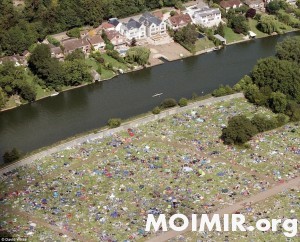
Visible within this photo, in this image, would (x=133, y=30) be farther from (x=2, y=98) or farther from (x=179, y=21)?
(x=2, y=98)

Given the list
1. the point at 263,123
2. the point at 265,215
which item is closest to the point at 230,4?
the point at 263,123

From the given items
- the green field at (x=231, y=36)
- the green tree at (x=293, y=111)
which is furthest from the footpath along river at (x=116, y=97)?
the green tree at (x=293, y=111)

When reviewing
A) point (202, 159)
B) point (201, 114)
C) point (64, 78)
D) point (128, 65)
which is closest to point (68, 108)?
point (64, 78)

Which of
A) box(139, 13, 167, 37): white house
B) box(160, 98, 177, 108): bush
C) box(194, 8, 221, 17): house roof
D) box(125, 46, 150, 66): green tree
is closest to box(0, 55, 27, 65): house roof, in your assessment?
box(125, 46, 150, 66): green tree

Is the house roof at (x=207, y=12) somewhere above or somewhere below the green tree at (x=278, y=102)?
above

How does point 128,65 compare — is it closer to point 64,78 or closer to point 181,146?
point 64,78

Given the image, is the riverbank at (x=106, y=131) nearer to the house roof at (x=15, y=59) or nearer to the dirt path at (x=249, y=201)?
the dirt path at (x=249, y=201)
